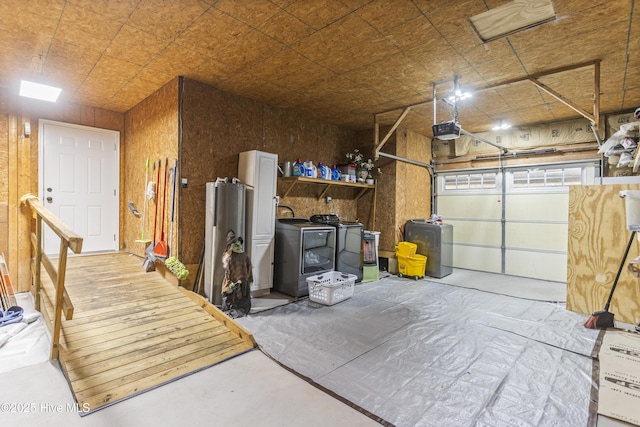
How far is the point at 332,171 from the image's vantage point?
5.43 metres

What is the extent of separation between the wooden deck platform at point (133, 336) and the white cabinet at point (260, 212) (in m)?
0.89

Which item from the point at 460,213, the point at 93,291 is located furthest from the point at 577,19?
the point at 93,291

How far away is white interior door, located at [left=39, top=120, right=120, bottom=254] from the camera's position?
466 centimetres

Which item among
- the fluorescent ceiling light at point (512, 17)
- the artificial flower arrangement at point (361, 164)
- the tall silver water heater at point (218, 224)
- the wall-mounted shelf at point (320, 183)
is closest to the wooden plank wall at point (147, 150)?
the tall silver water heater at point (218, 224)

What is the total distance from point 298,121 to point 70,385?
14.6ft

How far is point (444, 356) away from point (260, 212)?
8.78 feet

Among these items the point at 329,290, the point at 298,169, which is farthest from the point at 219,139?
the point at 329,290

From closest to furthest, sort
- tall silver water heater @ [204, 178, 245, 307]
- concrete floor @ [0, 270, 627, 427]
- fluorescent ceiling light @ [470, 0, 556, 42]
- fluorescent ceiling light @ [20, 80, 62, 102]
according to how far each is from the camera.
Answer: concrete floor @ [0, 270, 627, 427] < fluorescent ceiling light @ [470, 0, 556, 42] < fluorescent ceiling light @ [20, 80, 62, 102] < tall silver water heater @ [204, 178, 245, 307]

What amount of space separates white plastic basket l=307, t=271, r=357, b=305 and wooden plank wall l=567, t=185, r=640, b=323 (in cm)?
266

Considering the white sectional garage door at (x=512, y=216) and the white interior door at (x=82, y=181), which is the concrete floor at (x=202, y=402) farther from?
the white sectional garage door at (x=512, y=216)

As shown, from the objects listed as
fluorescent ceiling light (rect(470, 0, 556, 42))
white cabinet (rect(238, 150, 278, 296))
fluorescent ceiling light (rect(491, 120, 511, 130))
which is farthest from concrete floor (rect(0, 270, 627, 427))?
fluorescent ceiling light (rect(491, 120, 511, 130))

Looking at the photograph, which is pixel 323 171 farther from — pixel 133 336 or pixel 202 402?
pixel 202 402

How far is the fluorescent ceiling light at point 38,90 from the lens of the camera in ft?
10.7

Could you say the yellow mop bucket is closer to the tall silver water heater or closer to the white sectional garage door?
the white sectional garage door
